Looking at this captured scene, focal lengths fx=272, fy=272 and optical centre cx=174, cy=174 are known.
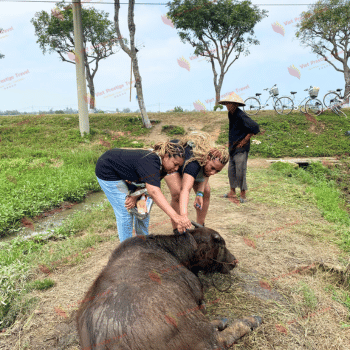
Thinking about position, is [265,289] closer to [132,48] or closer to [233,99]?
[233,99]

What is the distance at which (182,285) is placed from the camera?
2.43 m

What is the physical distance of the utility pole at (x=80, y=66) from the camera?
1293 cm

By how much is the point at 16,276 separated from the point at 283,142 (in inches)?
488

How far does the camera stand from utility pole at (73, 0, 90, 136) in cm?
1293

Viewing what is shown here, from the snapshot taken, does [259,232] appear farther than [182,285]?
Yes

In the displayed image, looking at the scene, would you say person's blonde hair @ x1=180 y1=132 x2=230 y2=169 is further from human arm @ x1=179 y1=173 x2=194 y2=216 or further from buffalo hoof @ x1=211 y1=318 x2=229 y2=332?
buffalo hoof @ x1=211 y1=318 x2=229 y2=332

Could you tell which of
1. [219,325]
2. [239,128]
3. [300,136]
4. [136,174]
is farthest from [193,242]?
[300,136]

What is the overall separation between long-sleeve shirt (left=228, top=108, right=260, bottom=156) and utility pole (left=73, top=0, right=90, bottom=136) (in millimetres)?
9978

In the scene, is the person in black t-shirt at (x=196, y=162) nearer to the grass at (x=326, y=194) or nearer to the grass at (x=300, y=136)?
the grass at (x=326, y=194)

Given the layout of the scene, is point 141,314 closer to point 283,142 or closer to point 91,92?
point 283,142

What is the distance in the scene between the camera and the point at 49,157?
1088cm

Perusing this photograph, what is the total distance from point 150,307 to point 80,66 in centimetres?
1385

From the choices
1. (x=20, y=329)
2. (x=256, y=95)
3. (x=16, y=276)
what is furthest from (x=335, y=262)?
(x=256, y=95)

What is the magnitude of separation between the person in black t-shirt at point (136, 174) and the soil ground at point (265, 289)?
3.00ft
